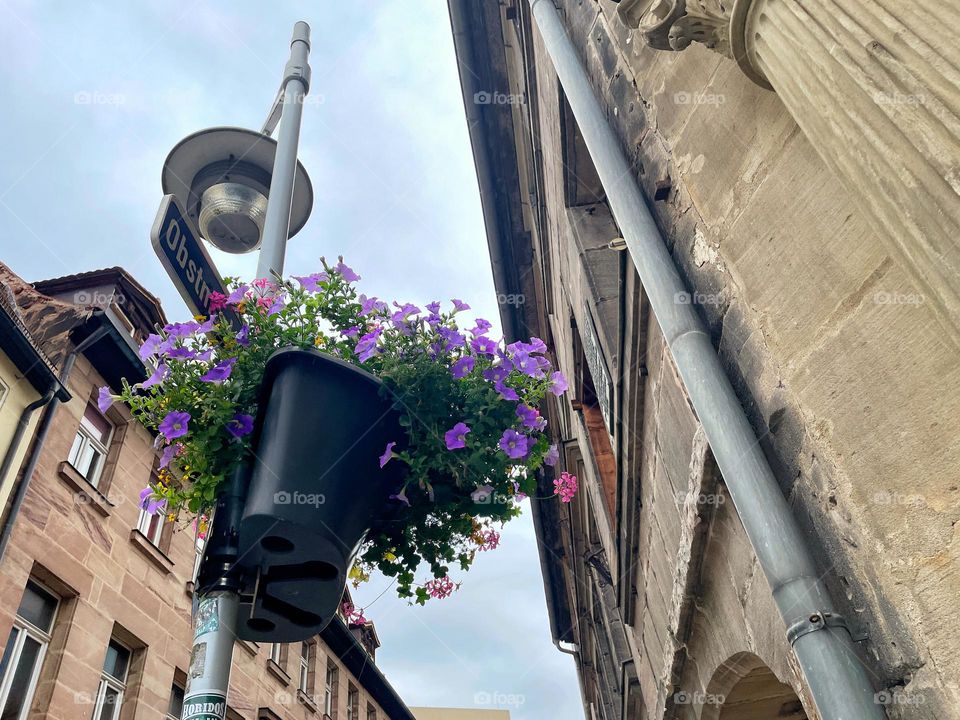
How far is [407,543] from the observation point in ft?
8.43

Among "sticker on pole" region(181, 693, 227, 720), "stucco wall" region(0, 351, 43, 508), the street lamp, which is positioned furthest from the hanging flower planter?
"stucco wall" region(0, 351, 43, 508)

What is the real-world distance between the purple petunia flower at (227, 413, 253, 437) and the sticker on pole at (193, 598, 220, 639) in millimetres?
552

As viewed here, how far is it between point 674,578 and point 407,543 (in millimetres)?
2396

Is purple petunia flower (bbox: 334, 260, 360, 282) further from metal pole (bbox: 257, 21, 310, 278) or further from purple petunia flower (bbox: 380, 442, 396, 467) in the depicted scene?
purple petunia flower (bbox: 380, 442, 396, 467)

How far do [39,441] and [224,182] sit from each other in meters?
6.56

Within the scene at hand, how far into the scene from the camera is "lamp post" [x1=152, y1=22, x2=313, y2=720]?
1797 millimetres

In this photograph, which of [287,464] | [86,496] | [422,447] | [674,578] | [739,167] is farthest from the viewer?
[86,496]

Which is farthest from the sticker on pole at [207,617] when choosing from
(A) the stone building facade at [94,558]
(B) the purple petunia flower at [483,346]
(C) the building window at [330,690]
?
(C) the building window at [330,690]

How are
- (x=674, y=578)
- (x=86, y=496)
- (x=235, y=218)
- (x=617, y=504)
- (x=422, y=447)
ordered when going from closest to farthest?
1. (x=422, y=447)
2. (x=235, y=218)
3. (x=674, y=578)
4. (x=617, y=504)
5. (x=86, y=496)

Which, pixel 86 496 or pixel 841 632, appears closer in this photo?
pixel 841 632

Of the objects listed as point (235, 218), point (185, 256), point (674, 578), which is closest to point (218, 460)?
point (185, 256)

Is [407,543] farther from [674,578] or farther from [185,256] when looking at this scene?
[674,578]

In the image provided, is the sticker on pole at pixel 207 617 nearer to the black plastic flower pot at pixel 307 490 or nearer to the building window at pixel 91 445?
the black plastic flower pot at pixel 307 490

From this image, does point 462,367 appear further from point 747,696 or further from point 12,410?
point 12,410
